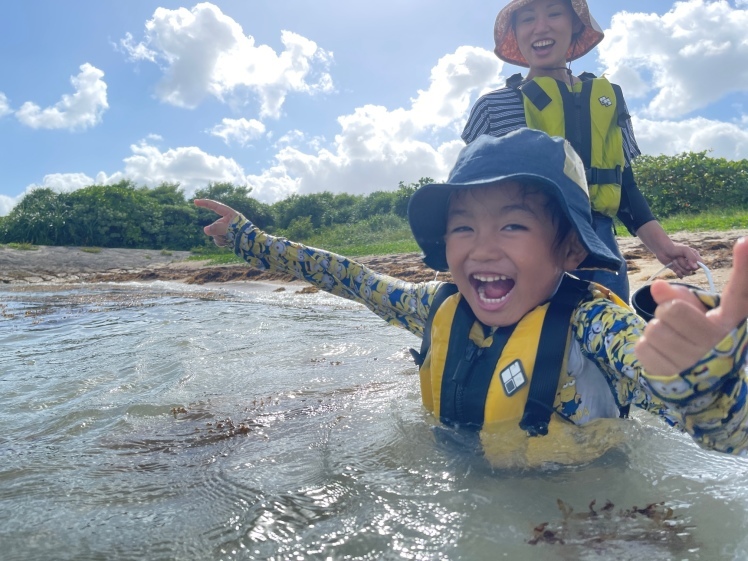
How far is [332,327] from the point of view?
20.6ft

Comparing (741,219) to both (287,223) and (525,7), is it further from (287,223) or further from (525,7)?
(287,223)

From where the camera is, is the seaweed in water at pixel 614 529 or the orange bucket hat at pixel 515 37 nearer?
the seaweed in water at pixel 614 529

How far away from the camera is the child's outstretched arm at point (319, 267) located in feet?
10.0

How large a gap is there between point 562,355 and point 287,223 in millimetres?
33905

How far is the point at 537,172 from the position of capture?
2.10 m

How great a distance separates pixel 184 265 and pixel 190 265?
0.37m

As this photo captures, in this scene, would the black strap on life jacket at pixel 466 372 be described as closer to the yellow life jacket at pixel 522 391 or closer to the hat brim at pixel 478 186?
the yellow life jacket at pixel 522 391

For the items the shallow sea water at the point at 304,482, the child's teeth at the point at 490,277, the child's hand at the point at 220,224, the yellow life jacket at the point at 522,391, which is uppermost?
the child's hand at the point at 220,224

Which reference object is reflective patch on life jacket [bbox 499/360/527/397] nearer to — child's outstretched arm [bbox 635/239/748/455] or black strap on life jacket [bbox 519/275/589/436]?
black strap on life jacket [bbox 519/275/589/436]

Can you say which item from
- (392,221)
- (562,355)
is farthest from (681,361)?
(392,221)

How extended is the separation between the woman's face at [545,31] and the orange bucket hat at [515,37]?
0.11 feet

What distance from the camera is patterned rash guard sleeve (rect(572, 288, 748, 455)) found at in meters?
1.30

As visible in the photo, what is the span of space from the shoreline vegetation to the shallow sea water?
4469 mm

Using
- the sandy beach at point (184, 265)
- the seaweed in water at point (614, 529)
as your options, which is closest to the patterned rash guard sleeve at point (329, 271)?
the seaweed in water at point (614, 529)
